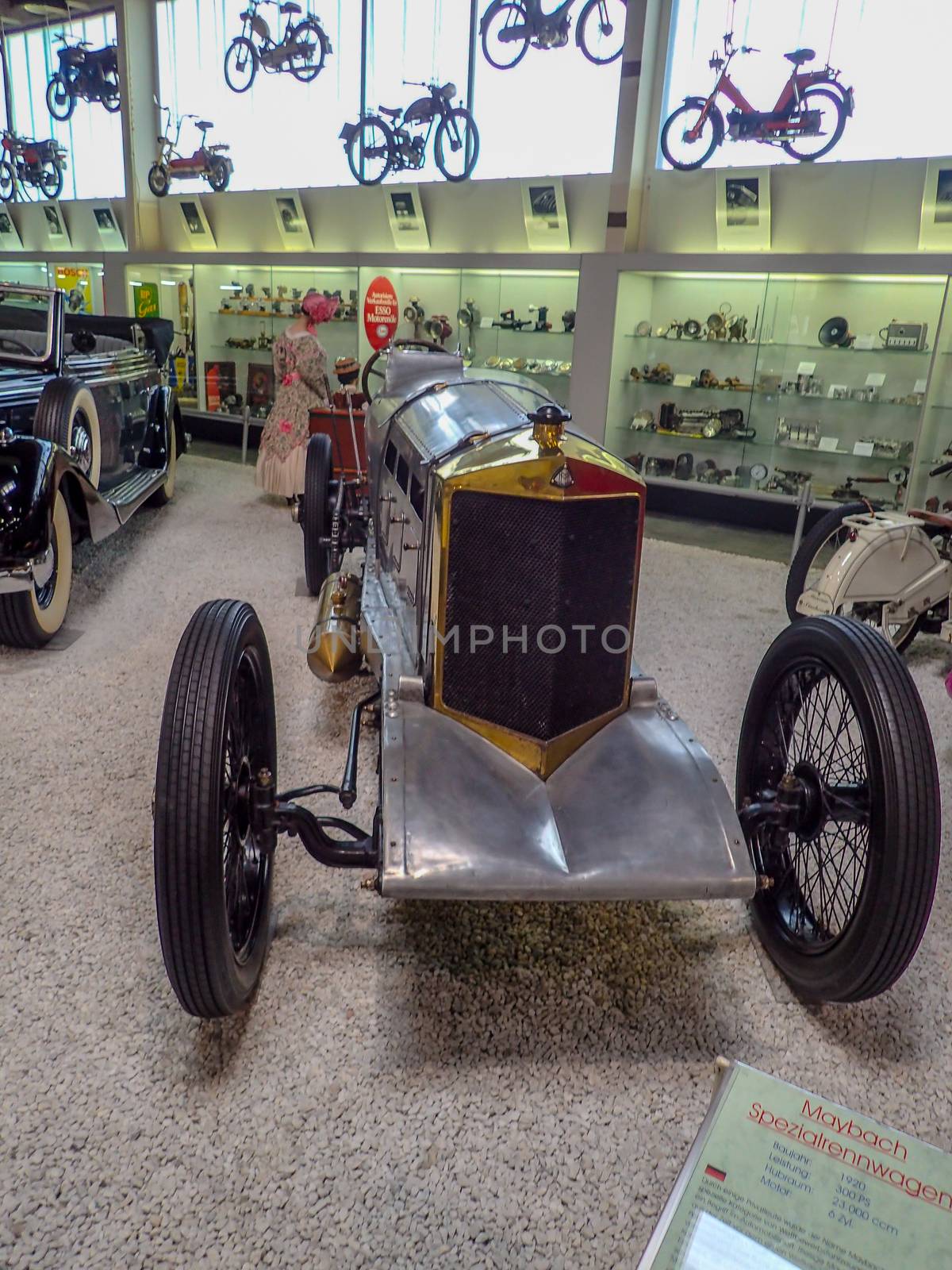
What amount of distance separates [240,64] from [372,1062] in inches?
446

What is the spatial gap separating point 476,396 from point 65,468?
2307mm

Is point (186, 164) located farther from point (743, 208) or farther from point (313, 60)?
point (743, 208)

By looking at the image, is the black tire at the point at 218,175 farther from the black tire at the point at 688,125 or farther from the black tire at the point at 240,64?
the black tire at the point at 688,125

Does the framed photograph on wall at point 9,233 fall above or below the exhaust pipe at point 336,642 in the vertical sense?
above

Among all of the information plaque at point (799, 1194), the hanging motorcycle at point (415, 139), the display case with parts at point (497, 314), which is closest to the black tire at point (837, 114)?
the display case with parts at point (497, 314)

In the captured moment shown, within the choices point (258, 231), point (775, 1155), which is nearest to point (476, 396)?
point (775, 1155)

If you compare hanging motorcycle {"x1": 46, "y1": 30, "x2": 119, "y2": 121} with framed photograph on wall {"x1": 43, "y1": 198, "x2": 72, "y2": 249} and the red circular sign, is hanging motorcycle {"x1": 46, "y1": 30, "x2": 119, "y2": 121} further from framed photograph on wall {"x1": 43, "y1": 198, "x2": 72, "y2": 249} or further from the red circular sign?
the red circular sign

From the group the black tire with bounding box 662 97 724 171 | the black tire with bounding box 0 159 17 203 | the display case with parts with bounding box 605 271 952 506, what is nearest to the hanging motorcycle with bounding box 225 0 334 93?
the black tire with bounding box 662 97 724 171

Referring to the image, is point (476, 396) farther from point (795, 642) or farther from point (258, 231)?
point (258, 231)

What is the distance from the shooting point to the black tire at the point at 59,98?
37.7 ft

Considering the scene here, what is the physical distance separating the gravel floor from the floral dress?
418cm

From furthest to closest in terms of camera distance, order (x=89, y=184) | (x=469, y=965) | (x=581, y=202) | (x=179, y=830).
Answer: (x=89, y=184), (x=581, y=202), (x=469, y=965), (x=179, y=830)

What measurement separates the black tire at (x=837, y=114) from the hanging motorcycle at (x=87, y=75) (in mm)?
8527

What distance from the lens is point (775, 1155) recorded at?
45.6 inches
